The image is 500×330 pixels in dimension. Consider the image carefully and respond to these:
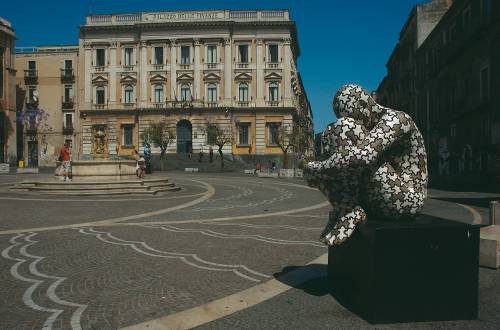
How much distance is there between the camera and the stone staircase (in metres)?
16.1

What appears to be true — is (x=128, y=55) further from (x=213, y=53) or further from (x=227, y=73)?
(x=227, y=73)

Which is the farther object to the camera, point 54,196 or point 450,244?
point 54,196

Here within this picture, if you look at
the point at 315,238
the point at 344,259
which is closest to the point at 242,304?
the point at 344,259

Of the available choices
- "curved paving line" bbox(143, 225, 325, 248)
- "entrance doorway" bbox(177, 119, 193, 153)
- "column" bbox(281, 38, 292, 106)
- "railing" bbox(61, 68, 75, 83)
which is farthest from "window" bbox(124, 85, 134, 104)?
"curved paving line" bbox(143, 225, 325, 248)

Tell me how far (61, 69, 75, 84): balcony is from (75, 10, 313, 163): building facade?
4.18 m

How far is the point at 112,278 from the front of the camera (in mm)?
4844

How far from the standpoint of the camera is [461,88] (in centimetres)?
2894

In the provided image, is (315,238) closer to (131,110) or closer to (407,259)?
(407,259)

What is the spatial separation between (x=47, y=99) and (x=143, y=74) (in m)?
15.2

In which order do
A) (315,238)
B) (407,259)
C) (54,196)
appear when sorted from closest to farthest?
1. (407,259)
2. (315,238)
3. (54,196)

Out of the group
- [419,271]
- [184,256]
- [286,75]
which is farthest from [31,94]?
[419,271]

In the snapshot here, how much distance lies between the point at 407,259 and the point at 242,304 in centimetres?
159

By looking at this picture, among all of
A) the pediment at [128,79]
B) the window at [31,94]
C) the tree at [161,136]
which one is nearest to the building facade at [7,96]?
the window at [31,94]

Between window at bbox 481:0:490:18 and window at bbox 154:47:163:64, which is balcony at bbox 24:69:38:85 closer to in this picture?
window at bbox 154:47:163:64
